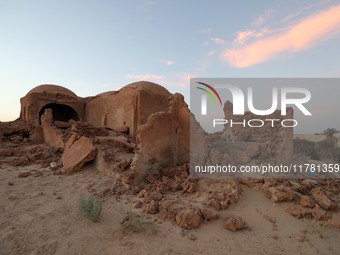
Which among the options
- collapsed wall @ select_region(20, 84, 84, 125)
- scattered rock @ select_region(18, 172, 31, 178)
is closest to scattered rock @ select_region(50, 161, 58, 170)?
scattered rock @ select_region(18, 172, 31, 178)

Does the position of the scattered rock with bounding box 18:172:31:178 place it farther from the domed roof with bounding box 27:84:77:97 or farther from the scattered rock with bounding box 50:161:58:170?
the domed roof with bounding box 27:84:77:97

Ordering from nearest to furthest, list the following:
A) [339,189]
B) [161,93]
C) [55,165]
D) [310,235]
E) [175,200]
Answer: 1. [310,235]
2. [175,200]
3. [339,189]
4. [55,165]
5. [161,93]

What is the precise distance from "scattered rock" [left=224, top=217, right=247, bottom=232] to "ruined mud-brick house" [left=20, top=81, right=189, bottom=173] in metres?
2.47

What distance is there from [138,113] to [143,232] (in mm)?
7748

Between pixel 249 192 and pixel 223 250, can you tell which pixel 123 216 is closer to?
pixel 223 250

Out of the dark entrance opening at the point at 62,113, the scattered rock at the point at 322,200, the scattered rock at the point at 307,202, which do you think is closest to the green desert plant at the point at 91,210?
the scattered rock at the point at 307,202

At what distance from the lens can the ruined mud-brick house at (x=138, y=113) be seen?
5.93 meters

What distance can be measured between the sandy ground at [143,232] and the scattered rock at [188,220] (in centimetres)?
8

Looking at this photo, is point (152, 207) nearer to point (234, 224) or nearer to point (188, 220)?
point (188, 220)

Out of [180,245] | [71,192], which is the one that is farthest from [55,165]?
[180,245]

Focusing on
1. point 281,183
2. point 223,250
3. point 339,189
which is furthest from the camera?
point 339,189

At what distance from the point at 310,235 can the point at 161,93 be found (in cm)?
940

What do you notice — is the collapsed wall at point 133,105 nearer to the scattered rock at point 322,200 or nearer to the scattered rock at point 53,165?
the scattered rock at point 53,165

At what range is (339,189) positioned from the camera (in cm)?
570
